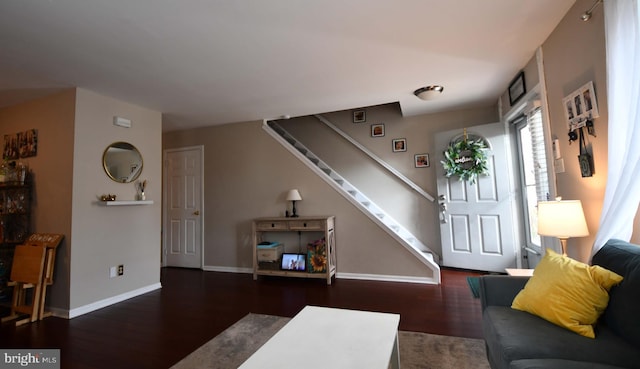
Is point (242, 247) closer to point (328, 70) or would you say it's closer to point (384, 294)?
point (384, 294)

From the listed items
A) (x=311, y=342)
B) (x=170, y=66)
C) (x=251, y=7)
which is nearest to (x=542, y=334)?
(x=311, y=342)

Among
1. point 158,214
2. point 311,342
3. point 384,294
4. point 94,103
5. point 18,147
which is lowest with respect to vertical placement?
point 384,294

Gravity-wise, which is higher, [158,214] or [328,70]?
[328,70]

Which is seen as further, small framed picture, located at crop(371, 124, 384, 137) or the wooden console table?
small framed picture, located at crop(371, 124, 384, 137)

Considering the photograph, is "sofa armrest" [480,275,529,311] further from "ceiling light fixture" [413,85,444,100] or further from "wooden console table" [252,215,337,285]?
"ceiling light fixture" [413,85,444,100]

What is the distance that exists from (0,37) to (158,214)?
2.30m

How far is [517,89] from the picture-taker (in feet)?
9.98

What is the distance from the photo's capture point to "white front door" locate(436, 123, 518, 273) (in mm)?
3621

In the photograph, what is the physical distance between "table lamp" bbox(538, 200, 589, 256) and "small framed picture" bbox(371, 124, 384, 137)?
122 inches

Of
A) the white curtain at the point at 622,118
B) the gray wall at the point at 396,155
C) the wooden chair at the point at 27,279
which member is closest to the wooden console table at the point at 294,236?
the gray wall at the point at 396,155

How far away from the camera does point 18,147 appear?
10.7 ft

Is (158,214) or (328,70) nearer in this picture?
(328,70)

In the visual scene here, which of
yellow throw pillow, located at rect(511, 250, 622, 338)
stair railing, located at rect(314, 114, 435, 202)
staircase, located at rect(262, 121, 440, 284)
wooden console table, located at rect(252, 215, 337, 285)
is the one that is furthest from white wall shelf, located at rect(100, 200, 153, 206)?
yellow throw pillow, located at rect(511, 250, 622, 338)

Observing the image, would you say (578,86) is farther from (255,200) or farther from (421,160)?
(255,200)
